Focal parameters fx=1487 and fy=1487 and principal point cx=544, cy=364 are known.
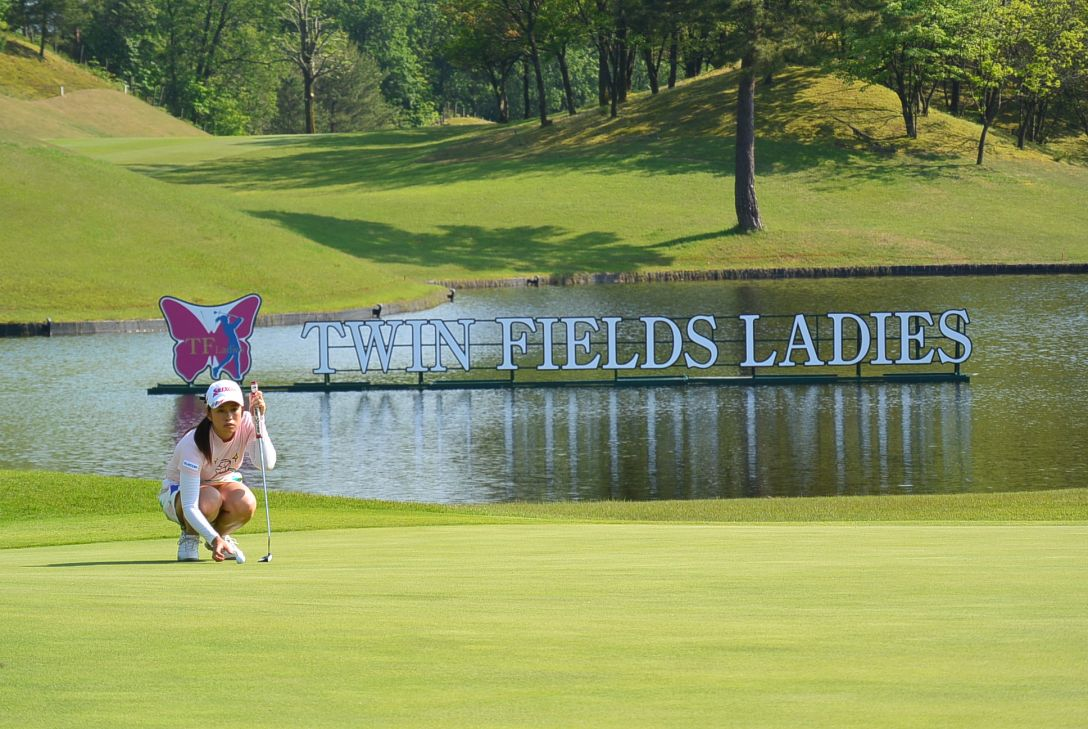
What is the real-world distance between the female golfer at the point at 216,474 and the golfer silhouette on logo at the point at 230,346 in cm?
2783

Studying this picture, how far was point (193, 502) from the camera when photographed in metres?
11.5

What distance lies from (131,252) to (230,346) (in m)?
23.0

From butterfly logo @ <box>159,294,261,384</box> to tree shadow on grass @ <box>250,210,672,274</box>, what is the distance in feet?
105

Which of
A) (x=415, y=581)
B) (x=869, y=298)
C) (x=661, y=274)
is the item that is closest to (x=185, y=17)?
(x=661, y=274)

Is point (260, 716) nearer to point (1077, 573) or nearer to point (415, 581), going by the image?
point (415, 581)

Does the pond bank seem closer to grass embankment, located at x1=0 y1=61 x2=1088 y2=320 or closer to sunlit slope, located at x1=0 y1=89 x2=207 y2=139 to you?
grass embankment, located at x1=0 y1=61 x2=1088 y2=320

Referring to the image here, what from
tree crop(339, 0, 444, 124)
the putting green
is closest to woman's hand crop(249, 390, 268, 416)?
the putting green

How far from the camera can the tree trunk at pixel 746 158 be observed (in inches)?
2982

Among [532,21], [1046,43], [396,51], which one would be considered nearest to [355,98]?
[396,51]

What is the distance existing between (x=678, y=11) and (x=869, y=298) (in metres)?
21.8

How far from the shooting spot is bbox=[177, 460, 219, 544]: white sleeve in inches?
445

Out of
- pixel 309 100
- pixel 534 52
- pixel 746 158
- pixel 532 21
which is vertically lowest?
pixel 746 158

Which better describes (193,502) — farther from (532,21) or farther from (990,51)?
(532,21)

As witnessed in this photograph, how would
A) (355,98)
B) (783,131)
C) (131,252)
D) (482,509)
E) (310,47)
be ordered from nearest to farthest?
(482,509), (131,252), (783,131), (310,47), (355,98)
